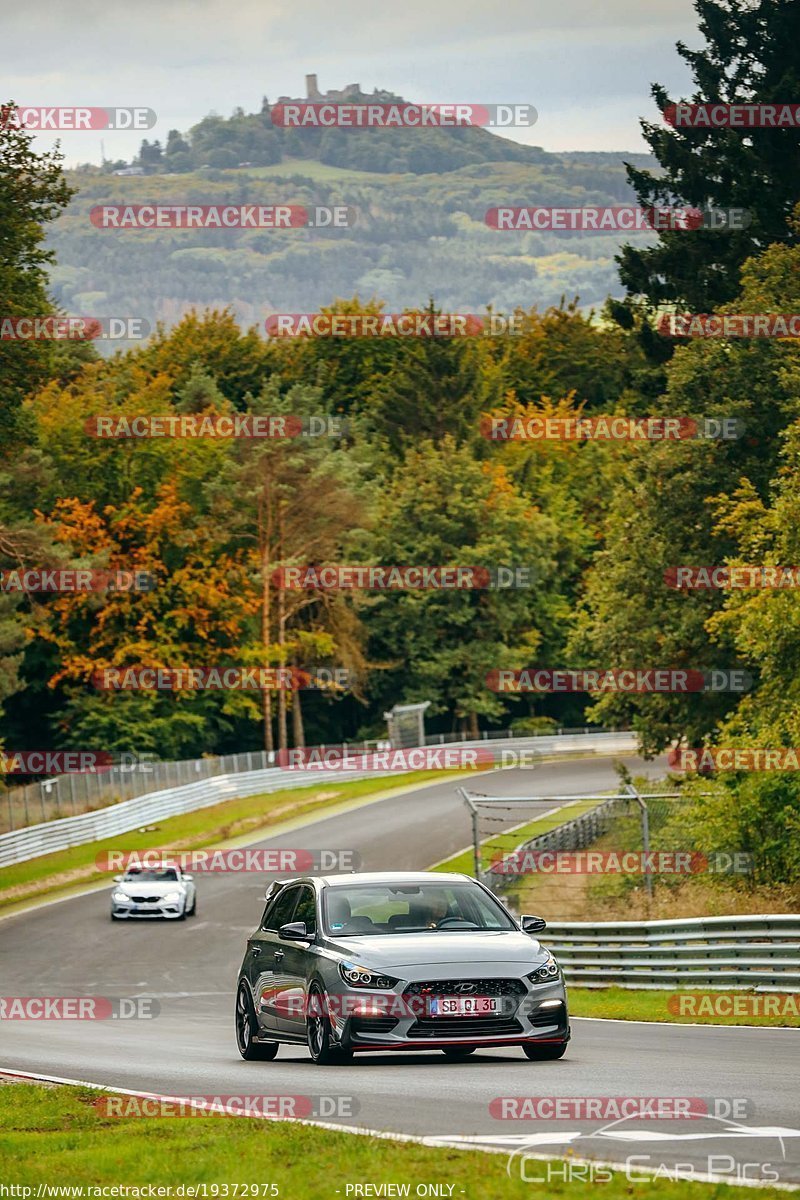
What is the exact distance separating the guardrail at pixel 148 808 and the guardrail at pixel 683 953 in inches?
1026

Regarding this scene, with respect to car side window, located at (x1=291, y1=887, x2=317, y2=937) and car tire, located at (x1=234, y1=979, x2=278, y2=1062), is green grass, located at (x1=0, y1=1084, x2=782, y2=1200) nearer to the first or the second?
car side window, located at (x1=291, y1=887, x2=317, y2=937)

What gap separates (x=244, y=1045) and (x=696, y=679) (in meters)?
30.7

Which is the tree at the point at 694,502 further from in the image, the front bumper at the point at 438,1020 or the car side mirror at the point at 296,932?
the front bumper at the point at 438,1020

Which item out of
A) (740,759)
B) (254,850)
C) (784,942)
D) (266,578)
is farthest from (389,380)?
(784,942)

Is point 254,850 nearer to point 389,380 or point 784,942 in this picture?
point 784,942

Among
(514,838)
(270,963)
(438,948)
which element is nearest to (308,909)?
(270,963)

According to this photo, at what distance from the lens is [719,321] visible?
44250 mm

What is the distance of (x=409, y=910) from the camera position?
1470 cm

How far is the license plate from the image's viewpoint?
13383mm

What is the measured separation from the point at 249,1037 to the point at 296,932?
5.36 feet

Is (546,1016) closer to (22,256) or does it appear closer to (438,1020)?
(438,1020)

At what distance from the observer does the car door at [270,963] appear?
49.5 ft

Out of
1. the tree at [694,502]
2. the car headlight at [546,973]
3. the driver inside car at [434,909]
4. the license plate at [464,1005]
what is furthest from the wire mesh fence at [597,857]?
the license plate at [464,1005]

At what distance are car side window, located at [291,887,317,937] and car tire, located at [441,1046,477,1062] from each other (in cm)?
139
